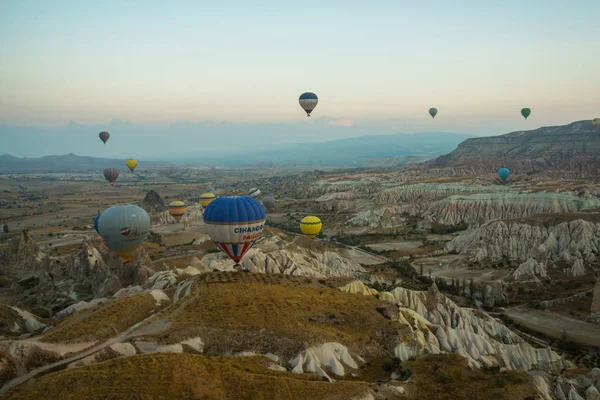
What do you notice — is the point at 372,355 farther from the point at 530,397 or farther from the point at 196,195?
the point at 196,195

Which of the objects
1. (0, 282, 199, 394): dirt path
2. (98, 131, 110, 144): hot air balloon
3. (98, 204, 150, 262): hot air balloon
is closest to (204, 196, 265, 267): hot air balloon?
(0, 282, 199, 394): dirt path

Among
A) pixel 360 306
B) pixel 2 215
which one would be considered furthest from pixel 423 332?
pixel 2 215

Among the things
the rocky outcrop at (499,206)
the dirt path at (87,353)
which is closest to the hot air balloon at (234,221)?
the dirt path at (87,353)

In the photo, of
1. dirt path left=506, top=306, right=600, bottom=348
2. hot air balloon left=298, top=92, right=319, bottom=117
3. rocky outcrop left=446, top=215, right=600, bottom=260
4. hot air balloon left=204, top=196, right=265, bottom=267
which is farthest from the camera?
hot air balloon left=298, top=92, right=319, bottom=117

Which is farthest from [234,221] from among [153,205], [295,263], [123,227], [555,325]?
[153,205]

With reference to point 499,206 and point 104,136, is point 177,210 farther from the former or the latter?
point 499,206

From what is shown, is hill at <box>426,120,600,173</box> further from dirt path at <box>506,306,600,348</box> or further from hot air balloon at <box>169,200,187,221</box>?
hot air balloon at <box>169,200,187,221</box>
